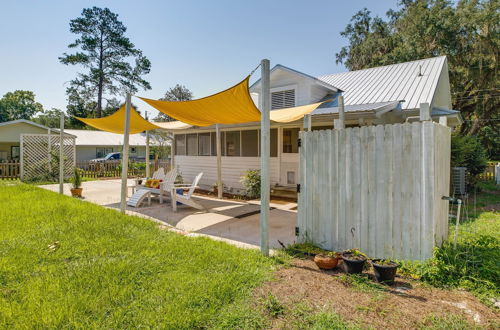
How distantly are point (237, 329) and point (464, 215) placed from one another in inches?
282

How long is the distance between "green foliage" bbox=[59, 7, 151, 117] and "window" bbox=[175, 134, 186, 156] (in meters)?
23.6

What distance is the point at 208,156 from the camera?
498 inches

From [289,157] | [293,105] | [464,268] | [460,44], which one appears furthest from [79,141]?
[460,44]

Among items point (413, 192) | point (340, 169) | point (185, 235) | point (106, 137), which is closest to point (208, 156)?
point (185, 235)

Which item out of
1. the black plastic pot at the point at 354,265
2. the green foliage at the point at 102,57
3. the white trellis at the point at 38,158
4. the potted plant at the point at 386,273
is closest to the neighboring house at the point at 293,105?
the black plastic pot at the point at 354,265

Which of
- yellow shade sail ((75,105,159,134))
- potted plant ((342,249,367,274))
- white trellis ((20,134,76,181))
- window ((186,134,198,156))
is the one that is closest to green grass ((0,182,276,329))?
potted plant ((342,249,367,274))

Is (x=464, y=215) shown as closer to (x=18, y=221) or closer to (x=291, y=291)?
(x=291, y=291)

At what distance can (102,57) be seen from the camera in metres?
32.5

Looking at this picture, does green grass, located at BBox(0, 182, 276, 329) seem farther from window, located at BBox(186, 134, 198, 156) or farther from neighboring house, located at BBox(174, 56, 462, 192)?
window, located at BBox(186, 134, 198, 156)

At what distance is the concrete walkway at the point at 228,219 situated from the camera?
17.9ft

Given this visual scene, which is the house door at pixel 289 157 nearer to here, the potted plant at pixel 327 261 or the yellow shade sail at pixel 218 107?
the yellow shade sail at pixel 218 107

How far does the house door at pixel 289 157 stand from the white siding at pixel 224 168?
0.28 metres

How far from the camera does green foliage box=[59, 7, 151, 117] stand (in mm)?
31109

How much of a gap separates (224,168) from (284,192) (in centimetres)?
321
